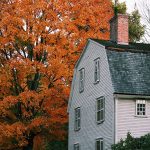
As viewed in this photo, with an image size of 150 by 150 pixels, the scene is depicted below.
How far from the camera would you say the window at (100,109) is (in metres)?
33.7

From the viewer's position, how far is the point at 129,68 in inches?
1319

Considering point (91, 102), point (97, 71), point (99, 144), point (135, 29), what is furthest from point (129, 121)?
point (135, 29)

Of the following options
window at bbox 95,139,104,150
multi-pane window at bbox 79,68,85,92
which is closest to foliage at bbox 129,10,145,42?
multi-pane window at bbox 79,68,85,92

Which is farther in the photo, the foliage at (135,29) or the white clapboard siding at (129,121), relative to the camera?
the foliage at (135,29)

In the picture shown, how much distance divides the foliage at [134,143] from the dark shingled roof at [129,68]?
3.46 meters

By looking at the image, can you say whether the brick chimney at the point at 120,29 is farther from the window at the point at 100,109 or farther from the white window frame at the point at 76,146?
the white window frame at the point at 76,146

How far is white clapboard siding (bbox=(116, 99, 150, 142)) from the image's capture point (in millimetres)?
31531

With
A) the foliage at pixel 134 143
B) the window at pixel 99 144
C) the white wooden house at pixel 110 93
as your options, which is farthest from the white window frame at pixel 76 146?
the foliage at pixel 134 143

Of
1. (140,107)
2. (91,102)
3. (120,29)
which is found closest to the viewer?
(140,107)

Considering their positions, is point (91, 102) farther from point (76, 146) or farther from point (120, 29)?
point (120, 29)

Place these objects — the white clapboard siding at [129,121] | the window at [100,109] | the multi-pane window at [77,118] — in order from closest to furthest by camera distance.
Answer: the white clapboard siding at [129,121] → the window at [100,109] → the multi-pane window at [77,118]

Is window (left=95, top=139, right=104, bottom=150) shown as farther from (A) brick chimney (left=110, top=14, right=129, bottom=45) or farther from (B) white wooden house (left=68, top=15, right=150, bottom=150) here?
(A) brick chimney (left=110, top=14, right=129, bottom=45)

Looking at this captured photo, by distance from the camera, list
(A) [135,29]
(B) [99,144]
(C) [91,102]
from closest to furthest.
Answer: (B) [99,144], (C) [91,102], (A) [135,29]

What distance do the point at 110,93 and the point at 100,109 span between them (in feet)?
7.50
